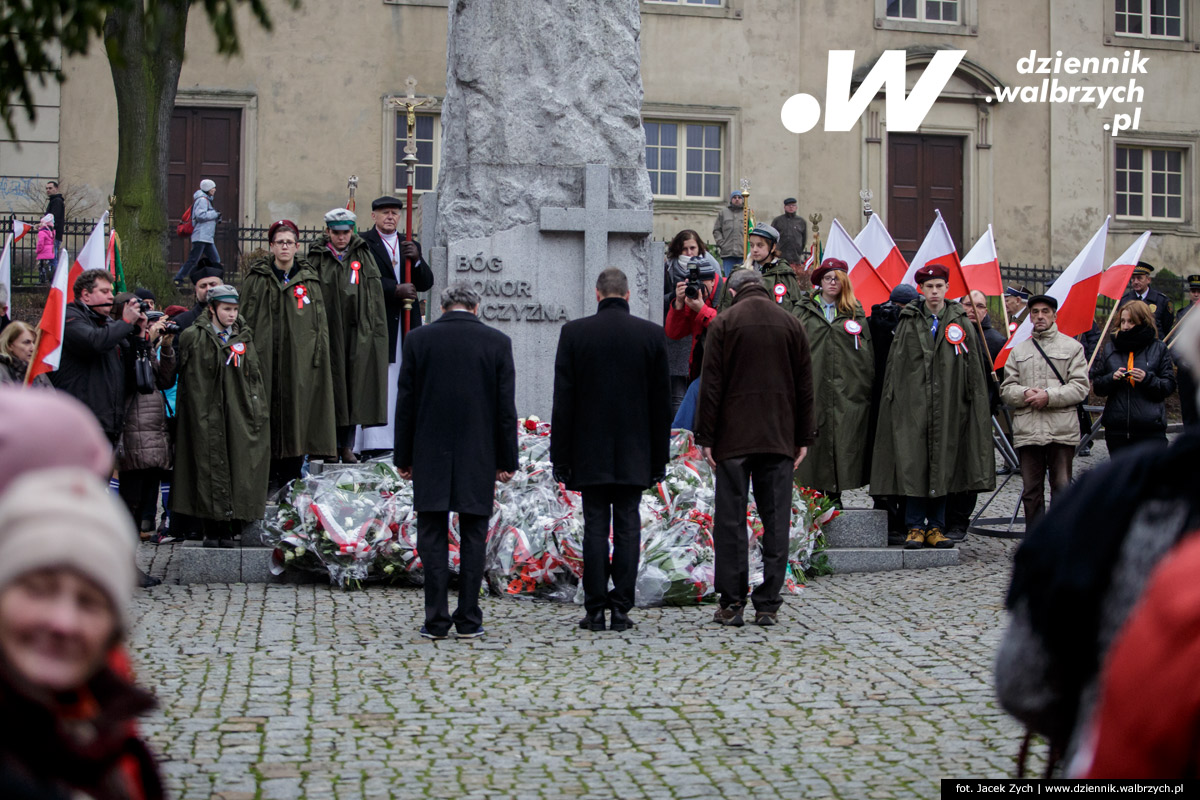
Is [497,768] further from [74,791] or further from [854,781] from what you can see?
[74,791]

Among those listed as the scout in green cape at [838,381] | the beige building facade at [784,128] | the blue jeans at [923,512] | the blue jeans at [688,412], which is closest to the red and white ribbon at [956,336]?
the scout in green cape at [838,381]

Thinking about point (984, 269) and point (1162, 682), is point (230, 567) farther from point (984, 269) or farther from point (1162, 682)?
point (1162, 682)

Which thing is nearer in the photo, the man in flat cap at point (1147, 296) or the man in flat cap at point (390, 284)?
the man in flat cap at point (390, 284)

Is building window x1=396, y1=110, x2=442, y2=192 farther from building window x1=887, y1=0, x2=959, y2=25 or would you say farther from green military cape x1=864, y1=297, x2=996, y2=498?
green military cape x1=864, y1=297, x2=996, y2=498

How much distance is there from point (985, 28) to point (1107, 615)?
28.2m

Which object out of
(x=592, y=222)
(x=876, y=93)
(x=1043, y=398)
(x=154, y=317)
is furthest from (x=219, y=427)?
(x=876, y=93)

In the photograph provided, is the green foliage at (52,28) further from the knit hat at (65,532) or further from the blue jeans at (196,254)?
the blue jeans at (196,254)

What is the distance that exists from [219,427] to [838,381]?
14.2 feet

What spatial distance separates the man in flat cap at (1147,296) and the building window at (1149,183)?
1253 centimetres

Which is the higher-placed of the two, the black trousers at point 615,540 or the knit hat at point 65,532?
the knit hat at point 65,532

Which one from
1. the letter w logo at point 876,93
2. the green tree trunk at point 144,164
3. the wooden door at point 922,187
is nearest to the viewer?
the green tree trunk at point 144,164

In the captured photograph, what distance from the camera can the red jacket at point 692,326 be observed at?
11523mm

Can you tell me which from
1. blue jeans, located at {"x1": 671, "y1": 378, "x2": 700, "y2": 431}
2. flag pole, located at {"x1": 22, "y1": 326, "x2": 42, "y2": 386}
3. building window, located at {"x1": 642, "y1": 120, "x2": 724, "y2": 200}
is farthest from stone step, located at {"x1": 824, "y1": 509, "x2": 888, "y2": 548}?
building window, located at {"x1": 642, "y1": 120, "x2": 724, "y2": 200}

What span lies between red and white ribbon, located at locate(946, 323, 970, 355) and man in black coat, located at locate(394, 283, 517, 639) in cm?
394
